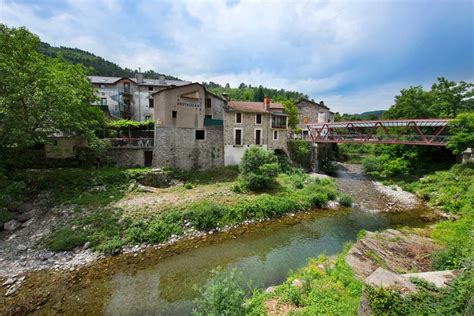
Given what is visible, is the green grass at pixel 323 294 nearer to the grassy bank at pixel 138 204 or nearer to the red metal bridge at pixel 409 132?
the grassy bank at pixel 138 204

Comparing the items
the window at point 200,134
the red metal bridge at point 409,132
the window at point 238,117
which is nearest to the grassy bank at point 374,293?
the red metal bridge at point 409,132

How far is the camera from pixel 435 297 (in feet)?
12.8

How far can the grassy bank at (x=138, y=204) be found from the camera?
10.3 metres

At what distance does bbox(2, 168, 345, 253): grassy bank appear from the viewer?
33.9 ft

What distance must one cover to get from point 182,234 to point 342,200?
12743 millimetres

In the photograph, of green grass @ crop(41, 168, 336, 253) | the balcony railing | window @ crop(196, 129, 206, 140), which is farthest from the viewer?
window @ crop(196, 129, 206, 140)

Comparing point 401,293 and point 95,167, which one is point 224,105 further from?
point 401,293

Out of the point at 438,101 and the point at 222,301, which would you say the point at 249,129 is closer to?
the point at 222,301

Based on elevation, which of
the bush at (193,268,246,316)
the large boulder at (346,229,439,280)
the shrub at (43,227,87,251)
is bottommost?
the shrub at (43,227,87,251)

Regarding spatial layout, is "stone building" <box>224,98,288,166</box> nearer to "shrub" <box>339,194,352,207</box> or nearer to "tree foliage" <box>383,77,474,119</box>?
"shrub" <box>339,194,352,207</box>

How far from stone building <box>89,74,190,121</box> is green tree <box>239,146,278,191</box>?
20907 millimetres

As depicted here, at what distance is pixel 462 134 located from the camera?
52.7 feet

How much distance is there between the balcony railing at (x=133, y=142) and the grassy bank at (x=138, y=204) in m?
3.62

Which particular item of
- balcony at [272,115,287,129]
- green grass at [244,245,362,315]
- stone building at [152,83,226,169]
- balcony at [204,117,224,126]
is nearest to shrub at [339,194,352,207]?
green grass at [244,245,362,315]
